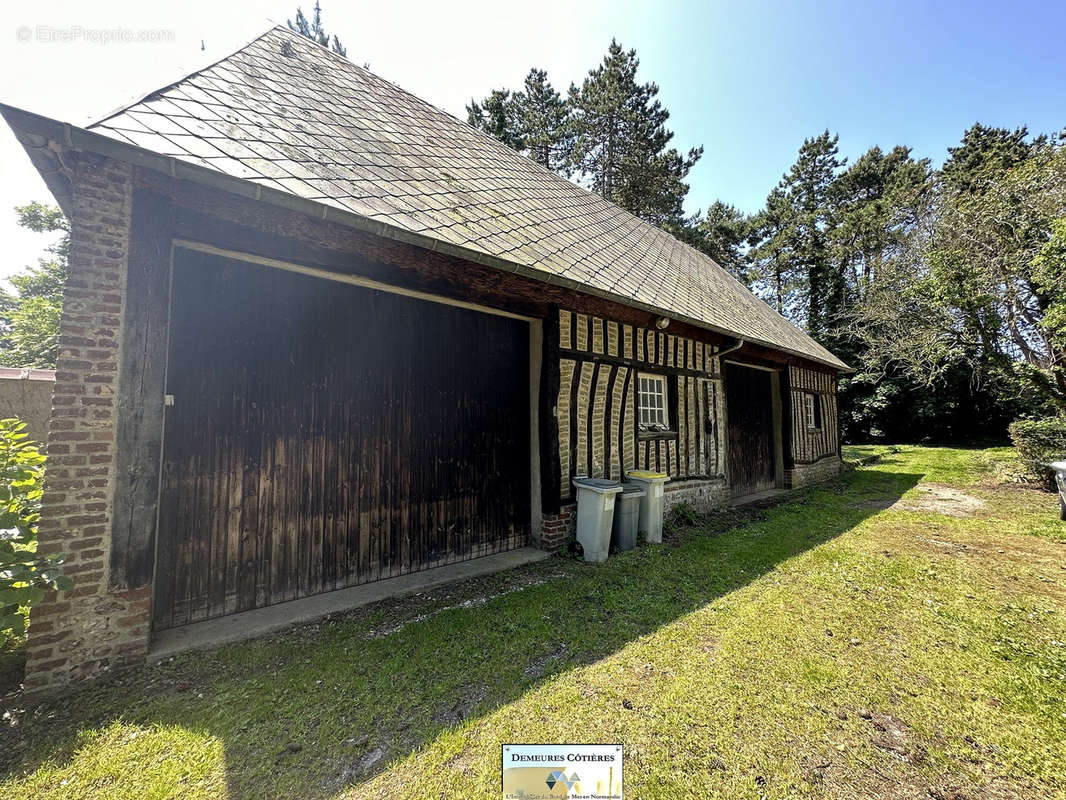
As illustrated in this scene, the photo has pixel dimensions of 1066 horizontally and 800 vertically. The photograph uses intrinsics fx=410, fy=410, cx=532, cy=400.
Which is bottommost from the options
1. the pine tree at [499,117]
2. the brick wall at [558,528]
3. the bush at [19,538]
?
the brick wall at [558,528]

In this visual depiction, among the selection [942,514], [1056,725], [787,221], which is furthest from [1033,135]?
[1056,725]

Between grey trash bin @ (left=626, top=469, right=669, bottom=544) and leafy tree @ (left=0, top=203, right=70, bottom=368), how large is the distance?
18.4 m

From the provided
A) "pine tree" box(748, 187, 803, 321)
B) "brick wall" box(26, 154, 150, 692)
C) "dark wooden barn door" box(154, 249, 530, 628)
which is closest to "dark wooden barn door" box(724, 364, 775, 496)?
"dark wooden barn door" box(154, 249, 530, 628)

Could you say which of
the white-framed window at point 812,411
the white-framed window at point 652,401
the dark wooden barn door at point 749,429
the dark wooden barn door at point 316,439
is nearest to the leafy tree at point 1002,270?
the white-framed window at point 812,411

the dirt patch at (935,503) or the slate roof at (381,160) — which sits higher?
the slate roof at (381,160)

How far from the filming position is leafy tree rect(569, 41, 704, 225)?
58.2 ft

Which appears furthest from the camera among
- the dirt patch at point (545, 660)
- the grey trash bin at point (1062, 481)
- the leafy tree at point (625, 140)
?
the leafy tree at point (625, 140)

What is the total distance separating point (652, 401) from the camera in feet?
21.3

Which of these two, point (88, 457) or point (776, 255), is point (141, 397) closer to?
point (88, 457)

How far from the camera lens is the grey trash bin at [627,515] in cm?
507

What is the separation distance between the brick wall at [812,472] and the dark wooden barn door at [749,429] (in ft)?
1.33

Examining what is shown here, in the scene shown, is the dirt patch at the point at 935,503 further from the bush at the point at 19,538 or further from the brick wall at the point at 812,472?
the bush at the point at 19,538

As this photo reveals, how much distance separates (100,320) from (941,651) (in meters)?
6.05

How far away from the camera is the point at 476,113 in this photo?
59.8ft
